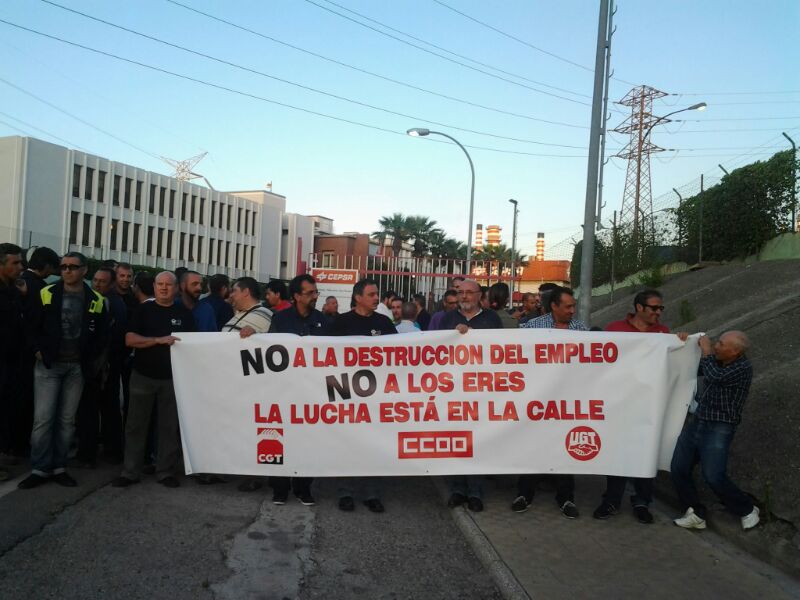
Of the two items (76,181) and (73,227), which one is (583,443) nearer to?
(73,227)

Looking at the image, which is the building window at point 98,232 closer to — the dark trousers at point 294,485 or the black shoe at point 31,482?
the black shoe at point 31,482

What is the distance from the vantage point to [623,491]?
5703 mm

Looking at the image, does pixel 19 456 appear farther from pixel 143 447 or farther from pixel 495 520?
pixel 495 520

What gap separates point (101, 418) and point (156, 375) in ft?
4.32

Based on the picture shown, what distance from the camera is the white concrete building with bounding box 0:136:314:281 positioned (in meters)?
45.0

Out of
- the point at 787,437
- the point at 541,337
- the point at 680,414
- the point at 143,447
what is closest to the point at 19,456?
the point at 143,447

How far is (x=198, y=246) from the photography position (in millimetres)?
60594

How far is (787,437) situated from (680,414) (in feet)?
3.39

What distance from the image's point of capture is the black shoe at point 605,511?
5578 millimetres

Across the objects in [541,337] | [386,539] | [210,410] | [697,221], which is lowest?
[386,539]

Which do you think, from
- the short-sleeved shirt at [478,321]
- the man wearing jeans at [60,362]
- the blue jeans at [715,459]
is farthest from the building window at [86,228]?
the blue jeans at [715,459]

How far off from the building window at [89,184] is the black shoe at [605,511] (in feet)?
166

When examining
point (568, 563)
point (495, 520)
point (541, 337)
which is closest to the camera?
point (568, 563)

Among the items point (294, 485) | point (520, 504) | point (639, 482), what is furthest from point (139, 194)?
point (639, 482)
